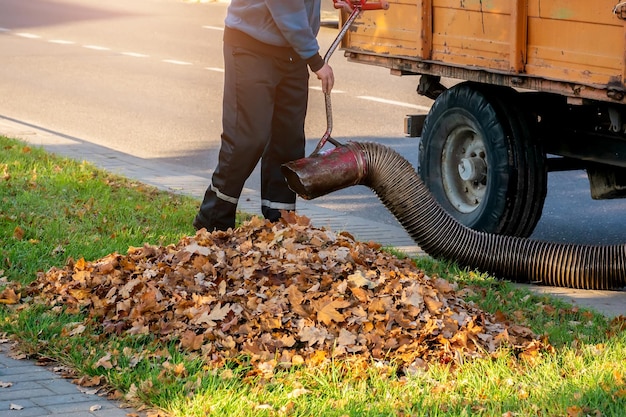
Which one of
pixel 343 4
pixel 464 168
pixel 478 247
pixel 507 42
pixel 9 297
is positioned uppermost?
pixel 343 4

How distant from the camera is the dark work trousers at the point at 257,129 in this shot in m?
6.61

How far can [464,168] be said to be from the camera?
7.72m

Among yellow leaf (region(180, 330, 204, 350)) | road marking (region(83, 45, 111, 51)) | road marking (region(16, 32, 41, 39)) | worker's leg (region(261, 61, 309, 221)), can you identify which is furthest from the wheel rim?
road marking (region(16, 32, 41, 39))

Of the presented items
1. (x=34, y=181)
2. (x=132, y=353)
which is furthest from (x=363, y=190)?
(x=132, y=353)

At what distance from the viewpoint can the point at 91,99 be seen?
14.6m

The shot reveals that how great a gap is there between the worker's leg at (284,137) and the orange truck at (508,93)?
3.52 ft

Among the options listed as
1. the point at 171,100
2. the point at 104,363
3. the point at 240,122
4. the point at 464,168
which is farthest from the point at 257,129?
the point at 171,100

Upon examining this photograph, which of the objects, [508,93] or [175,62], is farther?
[175,62]

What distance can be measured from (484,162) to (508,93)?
0.51m

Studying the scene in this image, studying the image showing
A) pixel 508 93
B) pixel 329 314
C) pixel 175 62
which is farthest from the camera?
pixel 175 62

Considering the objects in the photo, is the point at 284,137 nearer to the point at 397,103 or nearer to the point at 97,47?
the point at 397,103

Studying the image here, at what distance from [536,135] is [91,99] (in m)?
8.45

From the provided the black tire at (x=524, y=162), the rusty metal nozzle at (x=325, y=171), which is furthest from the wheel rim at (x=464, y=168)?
the rusty metal nozzle at (x=325, y=171)

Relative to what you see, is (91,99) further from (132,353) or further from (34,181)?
(132,353)
